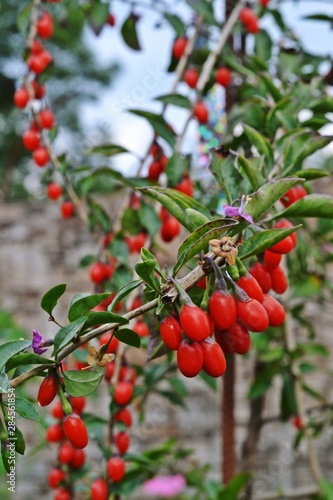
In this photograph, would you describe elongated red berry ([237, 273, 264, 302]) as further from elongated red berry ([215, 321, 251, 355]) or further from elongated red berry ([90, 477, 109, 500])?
elongated red berry ([90, 477, 109, 500])

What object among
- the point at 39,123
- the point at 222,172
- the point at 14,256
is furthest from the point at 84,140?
the point at 222,172

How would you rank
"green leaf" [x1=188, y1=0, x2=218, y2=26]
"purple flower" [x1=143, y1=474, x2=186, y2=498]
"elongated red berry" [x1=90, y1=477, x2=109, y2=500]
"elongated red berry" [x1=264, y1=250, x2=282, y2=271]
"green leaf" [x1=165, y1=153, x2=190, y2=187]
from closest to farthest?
"elongated red berry" [x1=264, y1=250, x2=282, y2=271], "elongated red berry" [x1=90, y1=477, x2=109, y2=500], "green leaf" [x1=165, y1=153, x2=190, y2=187], "green leaf" [x1=188, y1=0, x2=218, y2=26], "purple flower" [x1=143, y1=474, x2=186, y2=498]

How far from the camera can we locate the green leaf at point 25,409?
0.47 meters

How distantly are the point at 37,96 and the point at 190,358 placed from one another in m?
0.77

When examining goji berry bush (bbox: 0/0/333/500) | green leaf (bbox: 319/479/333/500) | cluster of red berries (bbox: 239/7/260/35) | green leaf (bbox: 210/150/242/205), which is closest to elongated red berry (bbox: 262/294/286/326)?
goji berry bush (bbox: 0/0/333/500)

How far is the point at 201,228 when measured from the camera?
1.51 feet

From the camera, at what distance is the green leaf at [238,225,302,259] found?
0.47 meters

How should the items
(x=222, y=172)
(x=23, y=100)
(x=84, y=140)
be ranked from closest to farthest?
1. (x=222, y=172)
2. (x=23, y=100)
3. (x=84, y=140)

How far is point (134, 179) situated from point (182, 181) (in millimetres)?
82

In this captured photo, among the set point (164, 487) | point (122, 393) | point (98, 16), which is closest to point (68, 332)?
point (122, 393)

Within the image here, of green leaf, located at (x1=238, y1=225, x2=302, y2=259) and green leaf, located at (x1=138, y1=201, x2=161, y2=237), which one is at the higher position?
green leaf, located at (x1=138, y1=201, x2=161, y2=237)

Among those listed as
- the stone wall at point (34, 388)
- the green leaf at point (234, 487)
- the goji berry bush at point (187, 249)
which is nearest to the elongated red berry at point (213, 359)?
the goji berry bush at point (187, 249)

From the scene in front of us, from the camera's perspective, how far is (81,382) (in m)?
0.48

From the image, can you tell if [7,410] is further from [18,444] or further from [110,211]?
[110,211]
